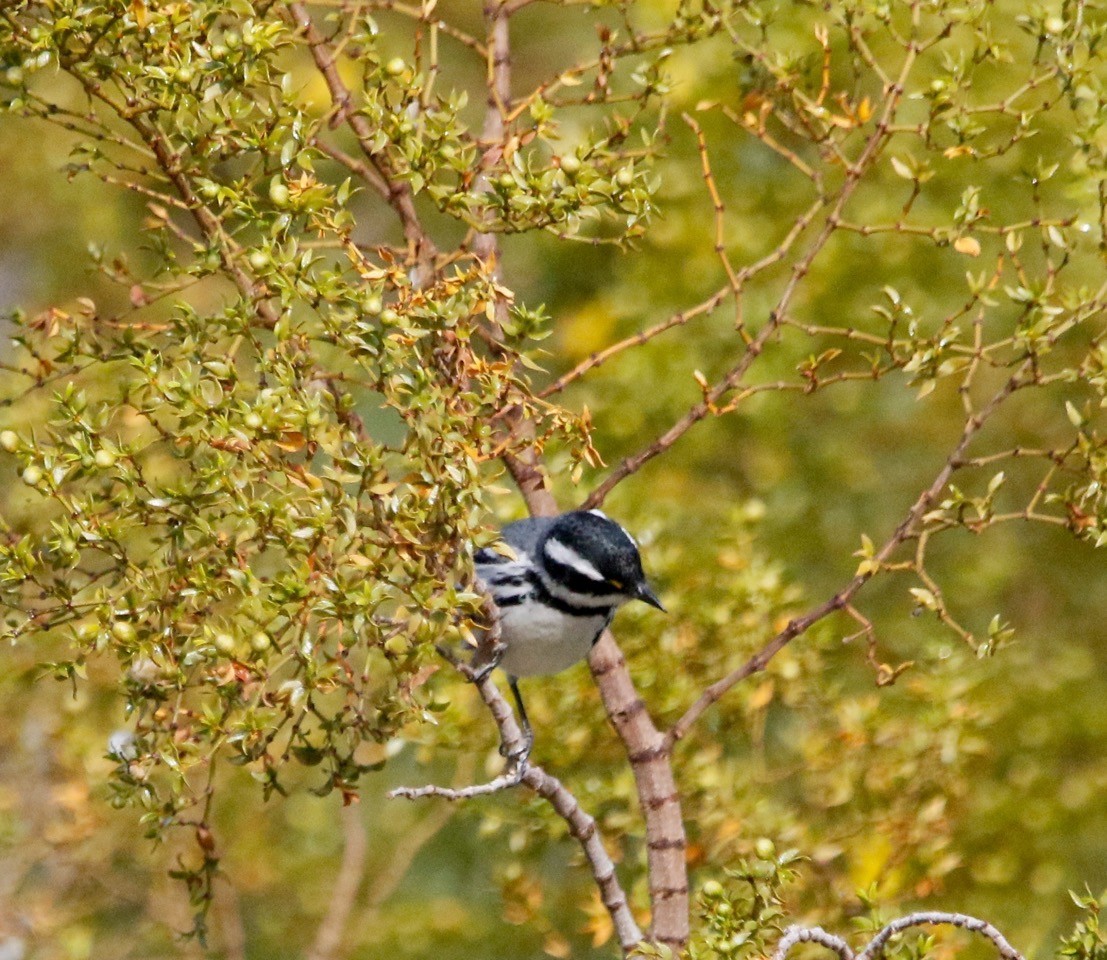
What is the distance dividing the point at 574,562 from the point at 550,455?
3.96ft

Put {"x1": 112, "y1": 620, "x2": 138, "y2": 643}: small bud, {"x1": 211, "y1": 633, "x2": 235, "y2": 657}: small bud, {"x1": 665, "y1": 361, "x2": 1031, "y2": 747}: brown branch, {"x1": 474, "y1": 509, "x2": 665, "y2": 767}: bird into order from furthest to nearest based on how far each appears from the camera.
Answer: {"x1": 474, "y1": 509, "x2": 665, "y2": 767}: bird
{"x1": 665, "y1": 361, "x2": 1031, "y2": 747}: brown branch
{"x1": 112, "y1": 620, "x2": 138, "y2": 643}: small bud
{"x1": 211, "y1": 633, "x2": 235, "y2": 657}: small bud

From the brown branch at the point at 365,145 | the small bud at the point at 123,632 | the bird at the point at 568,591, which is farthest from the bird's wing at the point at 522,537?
the small bud at the point at 123,632

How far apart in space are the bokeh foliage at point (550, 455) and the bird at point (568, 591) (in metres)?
0.45

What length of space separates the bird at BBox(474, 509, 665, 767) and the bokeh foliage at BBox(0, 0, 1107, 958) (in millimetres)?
450

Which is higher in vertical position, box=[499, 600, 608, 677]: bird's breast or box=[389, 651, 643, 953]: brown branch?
box=[499, 600, 608, 677]: bird's breast

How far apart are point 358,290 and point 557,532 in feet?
6.01

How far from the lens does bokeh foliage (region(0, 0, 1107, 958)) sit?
3766mm

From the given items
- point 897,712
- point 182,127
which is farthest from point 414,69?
point 897,712

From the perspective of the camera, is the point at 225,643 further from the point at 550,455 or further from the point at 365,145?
the point at 550,455

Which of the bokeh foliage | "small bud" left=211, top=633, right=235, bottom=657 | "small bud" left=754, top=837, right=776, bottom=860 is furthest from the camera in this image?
"small bud" left=754, top=837, right=776, bottom=860

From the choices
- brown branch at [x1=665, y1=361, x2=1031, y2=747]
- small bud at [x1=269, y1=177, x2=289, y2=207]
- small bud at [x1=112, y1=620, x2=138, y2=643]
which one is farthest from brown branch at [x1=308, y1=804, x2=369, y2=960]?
small bud at [x1=269, y1=177, x2=289, y2=207]

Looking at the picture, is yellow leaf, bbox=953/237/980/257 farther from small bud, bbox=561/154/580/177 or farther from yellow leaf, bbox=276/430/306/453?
yellow leaf, bbox=276/430/306/453

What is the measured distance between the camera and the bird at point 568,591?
532cm

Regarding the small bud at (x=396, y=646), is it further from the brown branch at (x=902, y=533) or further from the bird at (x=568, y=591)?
the bird at (x=568, y=591)
